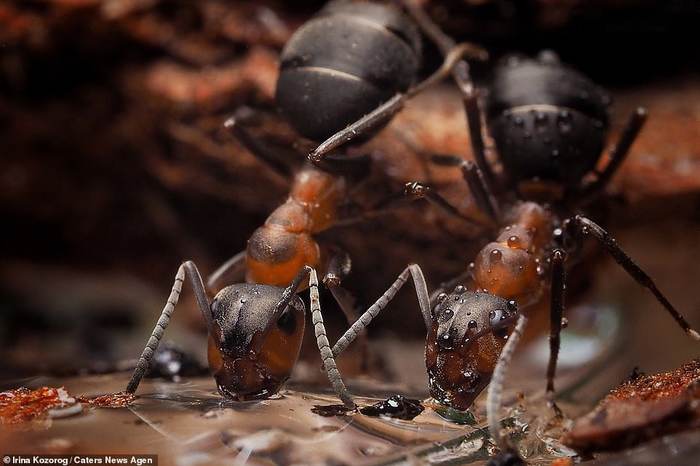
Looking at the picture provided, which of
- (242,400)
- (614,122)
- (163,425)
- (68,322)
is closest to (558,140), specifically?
(614,122)

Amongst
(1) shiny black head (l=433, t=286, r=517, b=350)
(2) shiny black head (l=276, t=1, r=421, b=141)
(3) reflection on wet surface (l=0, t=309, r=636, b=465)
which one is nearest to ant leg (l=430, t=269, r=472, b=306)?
(1) shiny black head (l=433, t=286, r=517, b=350)

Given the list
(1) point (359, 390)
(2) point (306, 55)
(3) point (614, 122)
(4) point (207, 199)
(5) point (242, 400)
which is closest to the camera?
(5) point (242, 400)

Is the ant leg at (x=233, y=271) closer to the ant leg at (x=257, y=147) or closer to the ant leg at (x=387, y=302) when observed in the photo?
the ant leg at (x=257, y=147)

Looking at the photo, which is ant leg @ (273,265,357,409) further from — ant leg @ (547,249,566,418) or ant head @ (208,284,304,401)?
ant leg @ (547,249,566,418)

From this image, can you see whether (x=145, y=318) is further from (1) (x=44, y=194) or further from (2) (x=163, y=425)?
(2) (x=163, y=425)

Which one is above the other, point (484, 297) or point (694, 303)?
point (484, 297)
